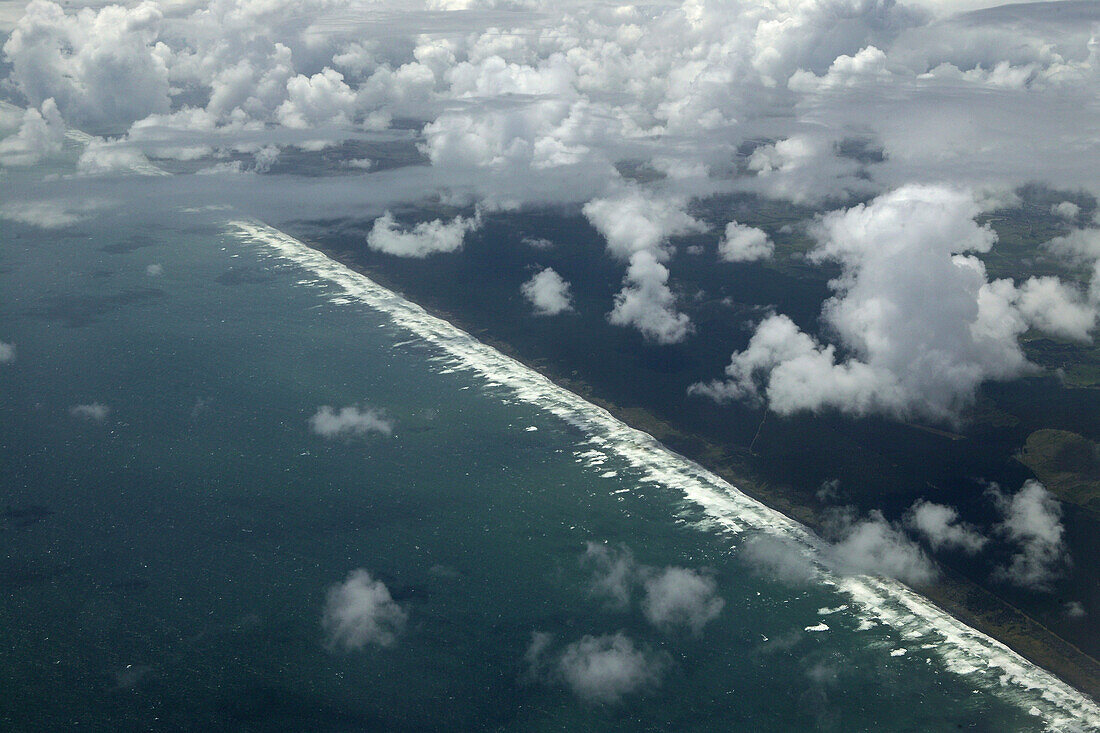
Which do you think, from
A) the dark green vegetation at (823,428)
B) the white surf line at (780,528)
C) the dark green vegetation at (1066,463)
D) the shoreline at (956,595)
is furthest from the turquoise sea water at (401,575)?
the dark green vegetation at (1066,463)

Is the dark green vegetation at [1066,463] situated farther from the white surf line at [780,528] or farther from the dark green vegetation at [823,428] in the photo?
the white surf line at [780,528]

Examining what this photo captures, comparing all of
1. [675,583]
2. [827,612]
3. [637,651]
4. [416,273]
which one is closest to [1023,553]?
[827,612]

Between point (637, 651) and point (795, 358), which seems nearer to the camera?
point (637, 651)

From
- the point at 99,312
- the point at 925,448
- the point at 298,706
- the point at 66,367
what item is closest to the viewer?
the point at 298,706

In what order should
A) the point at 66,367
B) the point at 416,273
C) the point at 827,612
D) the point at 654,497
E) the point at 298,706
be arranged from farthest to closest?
1. the point at 416,273
2. the point at 66,367
3. the point at 654,497
4. the point at 827,612
5. the point at 298,706

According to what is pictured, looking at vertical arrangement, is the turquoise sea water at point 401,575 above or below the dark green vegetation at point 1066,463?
below

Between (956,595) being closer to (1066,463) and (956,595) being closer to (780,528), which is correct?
(780,528)

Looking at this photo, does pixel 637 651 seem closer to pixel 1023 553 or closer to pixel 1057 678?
pixel 1057 678
